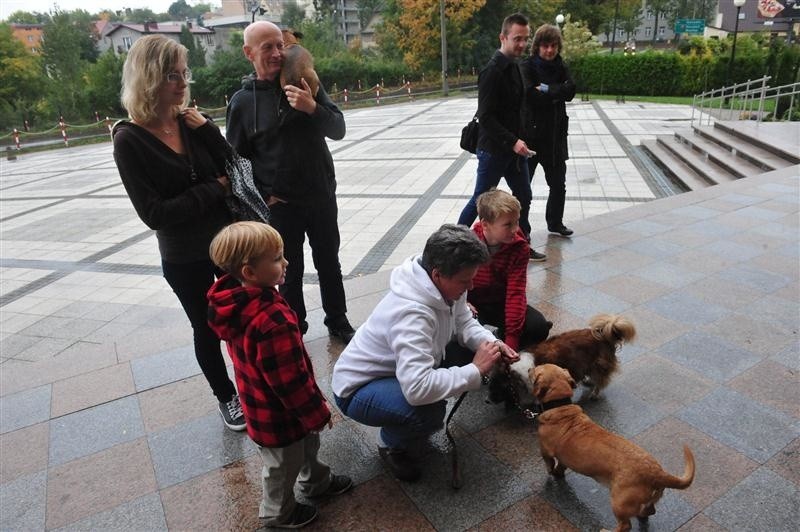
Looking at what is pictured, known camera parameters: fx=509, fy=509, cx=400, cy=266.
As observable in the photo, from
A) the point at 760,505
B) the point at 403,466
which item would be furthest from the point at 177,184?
the point at 760,505

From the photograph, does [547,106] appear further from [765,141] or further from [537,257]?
[765,141]

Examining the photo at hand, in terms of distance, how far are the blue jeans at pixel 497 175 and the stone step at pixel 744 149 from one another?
18.7 feet

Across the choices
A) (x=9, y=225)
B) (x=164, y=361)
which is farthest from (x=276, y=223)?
(x=9, y=225)

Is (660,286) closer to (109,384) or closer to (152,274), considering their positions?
(109,384)

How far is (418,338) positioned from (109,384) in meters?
2.34

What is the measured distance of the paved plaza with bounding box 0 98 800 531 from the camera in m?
2.12

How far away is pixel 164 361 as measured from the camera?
11.1ft

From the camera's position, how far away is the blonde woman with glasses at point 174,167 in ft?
6.86

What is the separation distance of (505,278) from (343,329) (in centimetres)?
120

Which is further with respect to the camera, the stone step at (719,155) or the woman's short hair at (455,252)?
the stone step at (719,155)

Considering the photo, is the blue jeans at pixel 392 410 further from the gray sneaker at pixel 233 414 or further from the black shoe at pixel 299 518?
the gray sneaker at pixel 233 414

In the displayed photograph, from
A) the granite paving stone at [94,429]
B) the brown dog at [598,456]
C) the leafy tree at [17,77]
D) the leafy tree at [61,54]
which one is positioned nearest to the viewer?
the brown dog at [598,456]

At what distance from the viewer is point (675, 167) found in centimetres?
956

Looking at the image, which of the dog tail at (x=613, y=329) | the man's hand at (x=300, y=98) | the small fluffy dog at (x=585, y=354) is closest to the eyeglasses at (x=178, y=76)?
the man's hand at (x=300, y=98)
